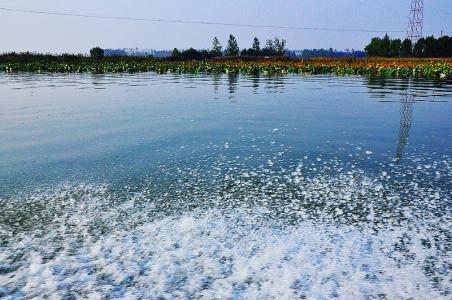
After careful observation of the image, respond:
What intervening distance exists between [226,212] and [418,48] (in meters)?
95.5

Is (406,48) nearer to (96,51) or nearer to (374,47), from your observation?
(374,47)

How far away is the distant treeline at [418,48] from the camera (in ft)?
274

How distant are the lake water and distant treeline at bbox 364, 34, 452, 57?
8387cm

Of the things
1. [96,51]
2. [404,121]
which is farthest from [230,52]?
[404,121]

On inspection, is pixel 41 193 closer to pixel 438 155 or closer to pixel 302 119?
pixel 438 155

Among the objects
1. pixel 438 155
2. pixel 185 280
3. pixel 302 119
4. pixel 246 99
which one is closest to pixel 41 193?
pixel 185 280

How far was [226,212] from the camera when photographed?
4.73 m

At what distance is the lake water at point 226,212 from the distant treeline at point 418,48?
83868 mm

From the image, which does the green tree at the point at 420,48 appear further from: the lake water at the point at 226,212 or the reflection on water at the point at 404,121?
the lake water at the point at 226,212

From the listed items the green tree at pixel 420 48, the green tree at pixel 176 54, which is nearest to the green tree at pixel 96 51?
the green tree at pixel 176 54

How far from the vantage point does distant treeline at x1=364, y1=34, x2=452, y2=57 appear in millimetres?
83562

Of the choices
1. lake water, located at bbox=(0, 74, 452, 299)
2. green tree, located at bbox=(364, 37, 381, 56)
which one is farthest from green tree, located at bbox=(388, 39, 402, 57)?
lake water, located at bbox=(0, 74, 452, 299)

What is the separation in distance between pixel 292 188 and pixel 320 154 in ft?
6.77

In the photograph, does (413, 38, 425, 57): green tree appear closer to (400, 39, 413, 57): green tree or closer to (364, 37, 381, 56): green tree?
(400, 39, 413, 57): green tree
